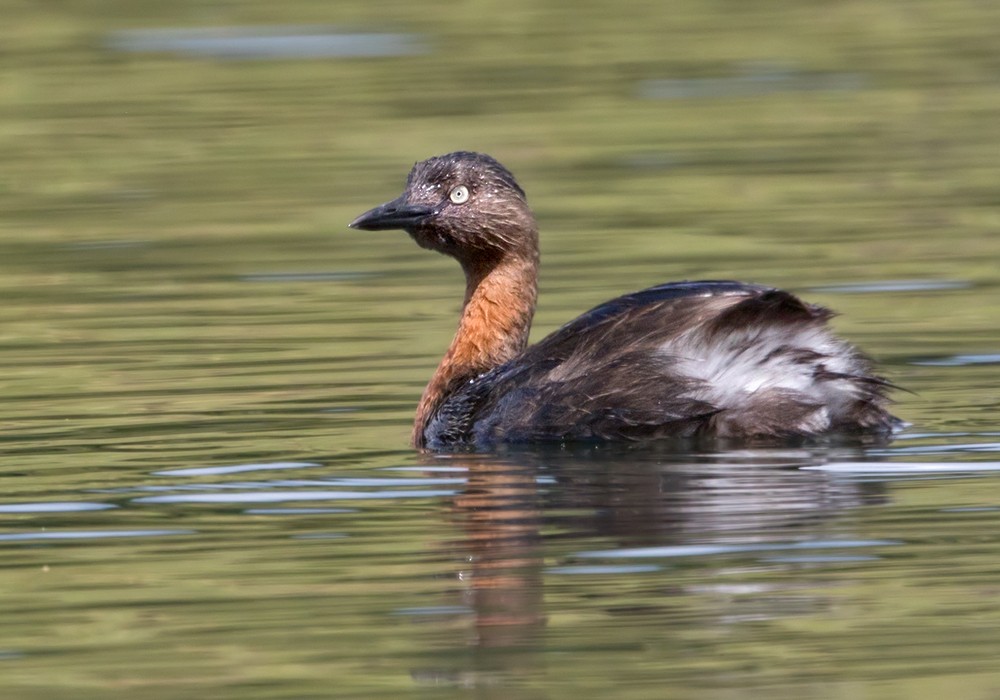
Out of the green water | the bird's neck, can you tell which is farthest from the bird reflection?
the bird's neck

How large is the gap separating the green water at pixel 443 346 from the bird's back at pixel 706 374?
19cm

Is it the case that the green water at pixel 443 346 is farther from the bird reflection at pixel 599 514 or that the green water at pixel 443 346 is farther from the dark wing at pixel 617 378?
the dark wing at pixel 617 378

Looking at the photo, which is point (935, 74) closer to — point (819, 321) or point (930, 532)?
point (819, 321)

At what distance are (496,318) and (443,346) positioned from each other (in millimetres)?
1250

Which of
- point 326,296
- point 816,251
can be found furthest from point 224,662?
point 816,251

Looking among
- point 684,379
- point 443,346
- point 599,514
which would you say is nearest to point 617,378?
point 684,379

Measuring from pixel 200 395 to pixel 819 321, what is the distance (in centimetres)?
281

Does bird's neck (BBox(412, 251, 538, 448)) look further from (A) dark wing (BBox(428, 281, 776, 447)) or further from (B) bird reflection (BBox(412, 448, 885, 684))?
(B) bird reflection (BBox(412, 448, 885, 684))

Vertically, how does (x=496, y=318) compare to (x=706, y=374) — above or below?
above

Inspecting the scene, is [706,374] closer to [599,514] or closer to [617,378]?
[617,378]

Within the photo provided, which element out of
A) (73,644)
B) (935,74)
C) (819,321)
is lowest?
(73,644)

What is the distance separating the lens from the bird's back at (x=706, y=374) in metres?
8.98

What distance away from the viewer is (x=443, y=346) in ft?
38.4

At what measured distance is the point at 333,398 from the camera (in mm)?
10391
